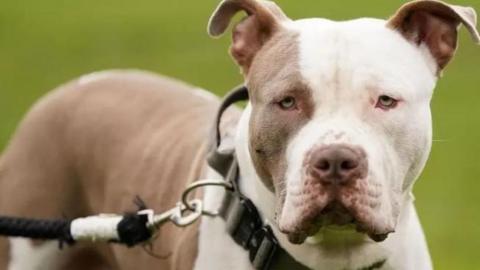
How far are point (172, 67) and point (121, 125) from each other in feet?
26.4

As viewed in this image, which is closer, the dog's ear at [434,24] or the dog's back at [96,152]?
the dog's ear at [434,24]

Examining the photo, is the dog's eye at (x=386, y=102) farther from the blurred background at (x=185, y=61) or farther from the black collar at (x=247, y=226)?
the blurred background at (x=185, y=61)

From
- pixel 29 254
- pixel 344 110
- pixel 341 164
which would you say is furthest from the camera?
pixel 29 254

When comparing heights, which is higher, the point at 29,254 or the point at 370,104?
the point at 370,104

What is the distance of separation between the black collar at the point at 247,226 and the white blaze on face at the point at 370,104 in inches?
14.8

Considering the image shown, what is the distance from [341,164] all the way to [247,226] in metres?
0.72

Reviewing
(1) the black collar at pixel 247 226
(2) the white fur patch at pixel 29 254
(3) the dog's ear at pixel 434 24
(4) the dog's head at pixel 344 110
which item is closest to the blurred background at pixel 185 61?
(2) the white fur patch at pixel 29 254

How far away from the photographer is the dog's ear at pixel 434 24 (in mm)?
5406

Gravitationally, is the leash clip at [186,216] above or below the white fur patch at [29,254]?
above

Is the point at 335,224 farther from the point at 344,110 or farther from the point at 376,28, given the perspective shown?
the point at 376,28

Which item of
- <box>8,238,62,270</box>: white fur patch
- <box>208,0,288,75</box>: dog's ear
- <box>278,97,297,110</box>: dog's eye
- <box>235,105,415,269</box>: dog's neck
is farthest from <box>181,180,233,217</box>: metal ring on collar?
<box>8,238,62,270</box>: white fur patch

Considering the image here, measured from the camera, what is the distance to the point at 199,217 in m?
5.80

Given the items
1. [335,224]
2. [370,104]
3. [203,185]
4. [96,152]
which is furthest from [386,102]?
[96,152]

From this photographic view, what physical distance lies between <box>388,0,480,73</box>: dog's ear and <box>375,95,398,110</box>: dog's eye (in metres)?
0.34
